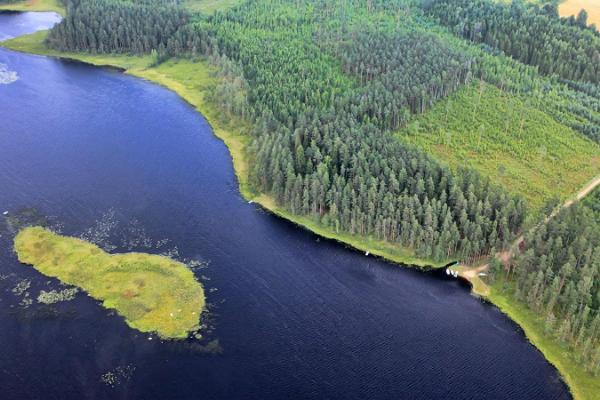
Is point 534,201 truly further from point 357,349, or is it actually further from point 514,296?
point 357,349

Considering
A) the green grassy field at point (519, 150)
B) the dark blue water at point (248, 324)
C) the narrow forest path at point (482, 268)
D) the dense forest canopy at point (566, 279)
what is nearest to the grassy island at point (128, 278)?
the dark blue water at point (248, 324)

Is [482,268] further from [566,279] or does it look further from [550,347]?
[550,347]

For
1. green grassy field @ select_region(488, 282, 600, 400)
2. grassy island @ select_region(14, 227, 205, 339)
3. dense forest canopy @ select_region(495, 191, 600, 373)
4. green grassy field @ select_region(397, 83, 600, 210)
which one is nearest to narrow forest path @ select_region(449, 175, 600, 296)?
green grassy field @ select_region(488, 282, 600, 400)

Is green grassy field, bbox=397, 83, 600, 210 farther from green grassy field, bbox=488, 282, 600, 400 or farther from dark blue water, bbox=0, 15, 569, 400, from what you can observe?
dark blue water, bbox=0, 15, 569, 400

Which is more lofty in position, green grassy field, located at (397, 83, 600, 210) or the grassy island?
green grassy field, located at (397, 83, 600, 210)

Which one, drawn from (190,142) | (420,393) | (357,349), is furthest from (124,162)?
(420,393)

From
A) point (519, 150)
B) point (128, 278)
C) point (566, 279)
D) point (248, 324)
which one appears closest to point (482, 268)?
point (566, 279)
